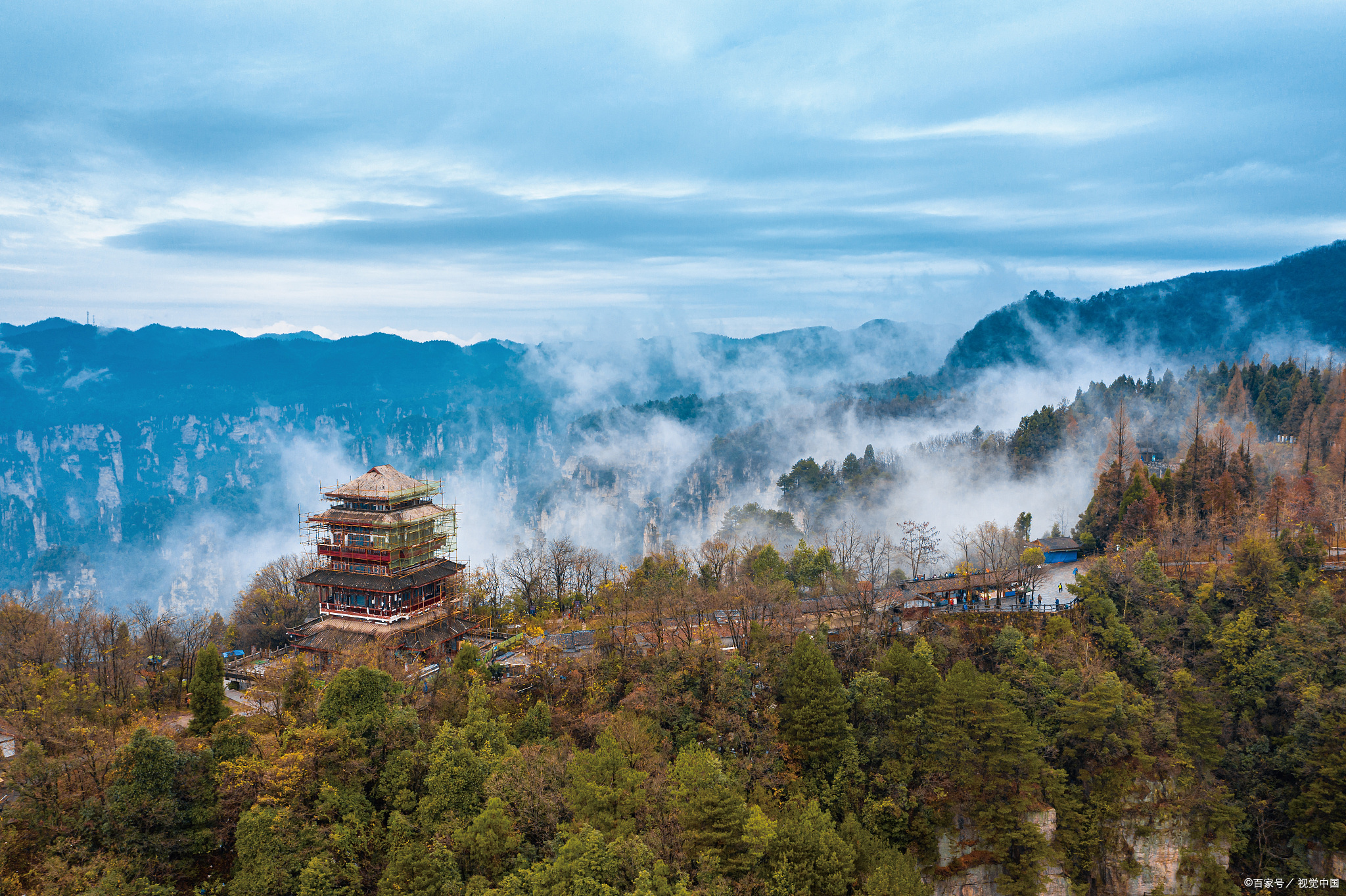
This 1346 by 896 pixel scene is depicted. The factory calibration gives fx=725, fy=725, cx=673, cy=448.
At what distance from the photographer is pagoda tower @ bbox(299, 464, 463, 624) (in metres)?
49.4

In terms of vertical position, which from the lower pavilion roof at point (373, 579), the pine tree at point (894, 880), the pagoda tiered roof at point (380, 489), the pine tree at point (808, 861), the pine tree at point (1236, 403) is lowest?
the pine tree at point (894, 880)

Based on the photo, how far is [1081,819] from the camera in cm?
4056

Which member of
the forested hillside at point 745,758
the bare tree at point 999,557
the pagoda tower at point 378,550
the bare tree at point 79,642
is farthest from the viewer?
the bare tree at point 999,557

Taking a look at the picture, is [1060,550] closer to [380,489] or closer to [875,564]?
[875,564]

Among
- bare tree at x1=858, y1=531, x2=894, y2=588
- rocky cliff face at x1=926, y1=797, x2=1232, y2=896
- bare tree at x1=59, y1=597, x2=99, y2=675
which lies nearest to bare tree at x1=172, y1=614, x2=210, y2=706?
bare tree at x1=59, y1=597, x2=99, y2=675

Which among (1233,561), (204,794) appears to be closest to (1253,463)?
(1233,561)

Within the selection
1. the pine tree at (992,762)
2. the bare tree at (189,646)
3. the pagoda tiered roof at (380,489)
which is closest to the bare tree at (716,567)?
the pine tree at (992,762)

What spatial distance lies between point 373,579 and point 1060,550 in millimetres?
59329

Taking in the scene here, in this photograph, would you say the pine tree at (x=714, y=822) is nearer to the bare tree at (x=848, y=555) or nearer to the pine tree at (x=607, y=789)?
the pine tree at (x=607, y=789)

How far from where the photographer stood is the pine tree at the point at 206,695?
3588 cm

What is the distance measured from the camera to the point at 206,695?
118 feet

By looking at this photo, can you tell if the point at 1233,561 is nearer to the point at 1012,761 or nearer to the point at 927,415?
the point at 1012,761

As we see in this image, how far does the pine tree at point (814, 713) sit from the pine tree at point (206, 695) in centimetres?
2917

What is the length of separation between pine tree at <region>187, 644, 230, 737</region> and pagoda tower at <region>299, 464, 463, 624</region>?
42.4ft
